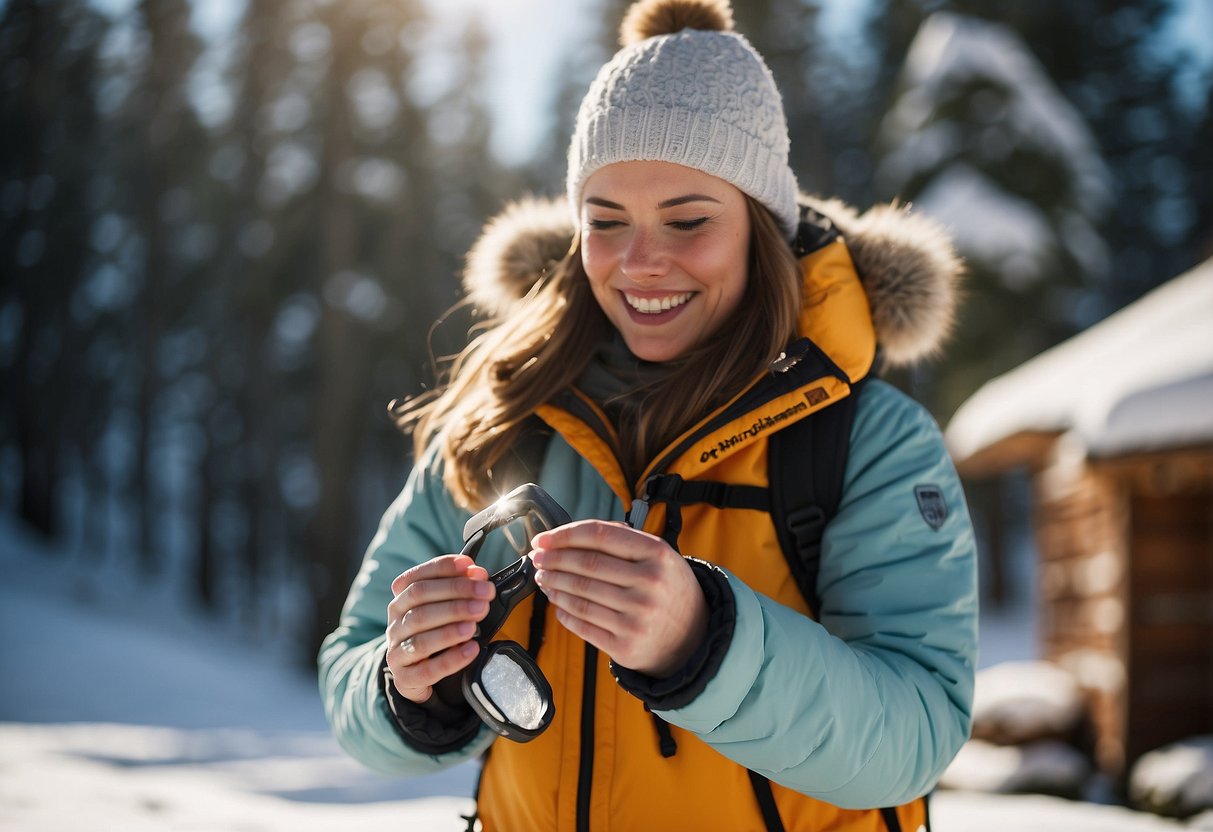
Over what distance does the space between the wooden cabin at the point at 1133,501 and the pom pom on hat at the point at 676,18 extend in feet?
16.9

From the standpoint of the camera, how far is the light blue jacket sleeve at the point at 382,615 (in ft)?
7.04

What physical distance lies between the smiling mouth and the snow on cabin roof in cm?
534

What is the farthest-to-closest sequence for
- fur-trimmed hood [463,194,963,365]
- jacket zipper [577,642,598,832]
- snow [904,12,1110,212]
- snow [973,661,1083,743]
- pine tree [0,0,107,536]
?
1. pine tree [0,0,107,536]
2. snow [904,12,1110,212]
3. snow [973,661,1083,743]
4. fur-trimmed hood [463,194,963,365]
5. jacket zipper [577,642,598,832]

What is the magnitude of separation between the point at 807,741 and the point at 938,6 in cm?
2497

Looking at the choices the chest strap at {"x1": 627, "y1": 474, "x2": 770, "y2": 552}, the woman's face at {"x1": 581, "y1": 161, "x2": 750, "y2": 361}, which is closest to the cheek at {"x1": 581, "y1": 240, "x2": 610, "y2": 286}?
the woman's face at {"x1": 581, "y1": 161, "x2": 750, "y2": 361}

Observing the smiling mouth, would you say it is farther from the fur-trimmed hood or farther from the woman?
the fur-trimmed hood

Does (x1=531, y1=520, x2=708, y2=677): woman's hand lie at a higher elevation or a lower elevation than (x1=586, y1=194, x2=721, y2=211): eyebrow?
lower

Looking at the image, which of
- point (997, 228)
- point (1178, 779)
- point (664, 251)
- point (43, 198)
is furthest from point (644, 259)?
point (43, 198)

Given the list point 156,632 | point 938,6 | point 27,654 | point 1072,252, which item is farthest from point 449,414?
point 938,6

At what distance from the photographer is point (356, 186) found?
20.7 m

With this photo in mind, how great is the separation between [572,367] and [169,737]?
34.7 feet

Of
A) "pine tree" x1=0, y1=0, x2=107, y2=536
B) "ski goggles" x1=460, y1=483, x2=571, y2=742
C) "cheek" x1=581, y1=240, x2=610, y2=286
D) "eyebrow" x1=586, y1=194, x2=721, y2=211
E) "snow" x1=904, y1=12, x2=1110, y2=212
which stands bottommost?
"ski goggles" x1=460, y1=483, x2=571, y2=742

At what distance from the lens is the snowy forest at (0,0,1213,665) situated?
1742 cm

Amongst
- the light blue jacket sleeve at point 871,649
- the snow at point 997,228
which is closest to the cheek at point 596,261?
the light blue jacket sleeve at point 871,649
